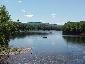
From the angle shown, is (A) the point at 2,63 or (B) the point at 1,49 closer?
(A) the point at 2,63

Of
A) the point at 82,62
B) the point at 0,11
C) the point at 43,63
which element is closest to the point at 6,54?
the point at 0,11

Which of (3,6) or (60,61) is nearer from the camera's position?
(60,61)

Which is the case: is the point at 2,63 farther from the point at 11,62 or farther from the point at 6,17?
the point at 6,17

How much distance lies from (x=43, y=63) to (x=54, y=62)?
140 inches

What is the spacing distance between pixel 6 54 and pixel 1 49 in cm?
259

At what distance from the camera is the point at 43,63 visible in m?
69.3

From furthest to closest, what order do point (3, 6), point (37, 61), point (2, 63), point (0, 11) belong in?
point (3, 6)
point (0, 11)
point (37, 61)
point (2, 63)

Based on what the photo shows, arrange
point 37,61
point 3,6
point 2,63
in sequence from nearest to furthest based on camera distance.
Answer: point 2,63 < point 37,61 < point 3,6

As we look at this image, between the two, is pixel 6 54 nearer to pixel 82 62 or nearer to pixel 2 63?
pixel 2 63

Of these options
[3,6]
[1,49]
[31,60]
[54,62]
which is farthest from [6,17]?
[54,62]

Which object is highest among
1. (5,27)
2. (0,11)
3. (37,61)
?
(0,11)

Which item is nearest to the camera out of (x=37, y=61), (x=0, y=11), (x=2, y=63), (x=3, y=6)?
(x=2, y=63)

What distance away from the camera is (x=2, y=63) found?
6831 cm

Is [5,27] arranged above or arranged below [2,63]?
above
